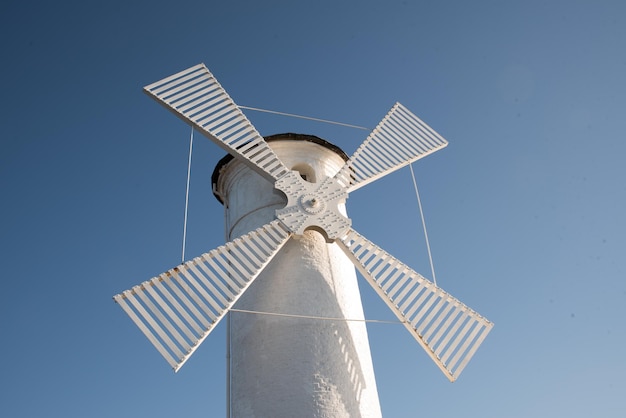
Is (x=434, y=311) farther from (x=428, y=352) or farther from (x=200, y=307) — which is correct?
(x=200, y=307)

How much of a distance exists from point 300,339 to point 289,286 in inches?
25.6

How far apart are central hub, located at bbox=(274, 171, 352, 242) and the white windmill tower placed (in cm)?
1

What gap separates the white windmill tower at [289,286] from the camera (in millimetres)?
5815

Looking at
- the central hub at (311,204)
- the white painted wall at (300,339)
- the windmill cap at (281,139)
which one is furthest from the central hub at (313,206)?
the windmill cap at (281,139)

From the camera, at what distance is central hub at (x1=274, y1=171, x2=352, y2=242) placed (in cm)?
673

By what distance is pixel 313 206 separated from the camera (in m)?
6.91

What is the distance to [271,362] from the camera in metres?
6.05

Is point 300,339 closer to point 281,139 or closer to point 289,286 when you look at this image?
point 289,286

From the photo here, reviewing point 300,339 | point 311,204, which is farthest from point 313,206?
point 300,339

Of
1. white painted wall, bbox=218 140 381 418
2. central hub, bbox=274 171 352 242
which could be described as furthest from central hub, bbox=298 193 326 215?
white painted wall, bbox=218 140 381 418

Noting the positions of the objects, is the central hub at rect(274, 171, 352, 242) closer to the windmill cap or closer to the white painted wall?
the white painted wall

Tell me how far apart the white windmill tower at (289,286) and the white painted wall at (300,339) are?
0.01 m

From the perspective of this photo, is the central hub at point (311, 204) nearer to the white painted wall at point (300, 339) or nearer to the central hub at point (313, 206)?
the central hub at point (313, 206)

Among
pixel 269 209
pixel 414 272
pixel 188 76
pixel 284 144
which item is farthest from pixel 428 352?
pixel 188 76
